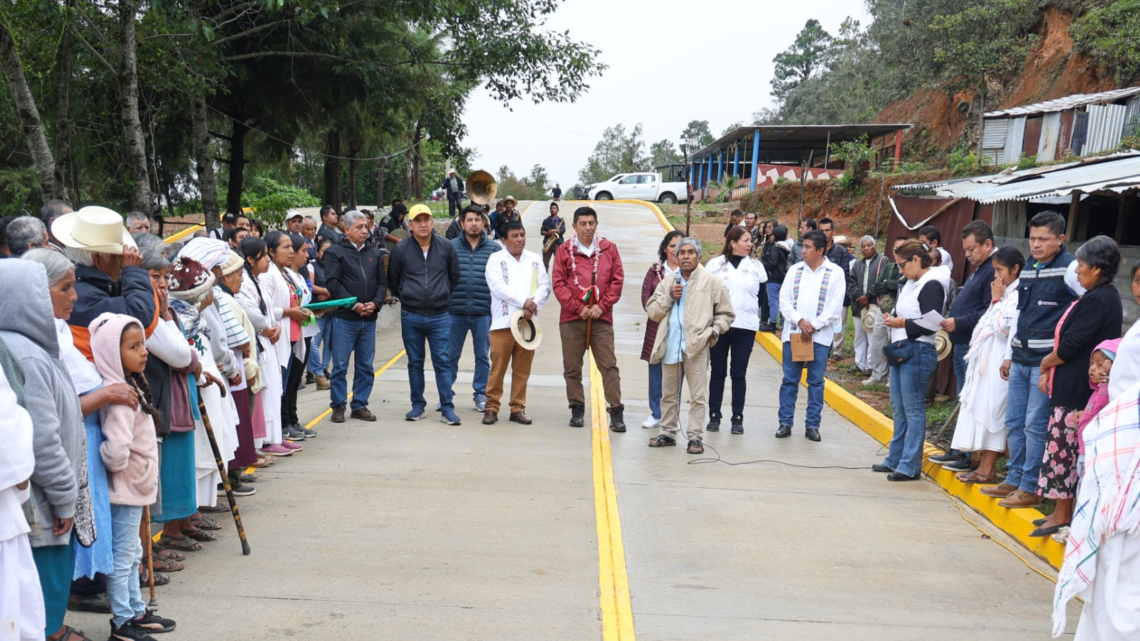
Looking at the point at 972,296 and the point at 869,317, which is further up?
the point at 972,296

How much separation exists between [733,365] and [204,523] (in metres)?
5.03

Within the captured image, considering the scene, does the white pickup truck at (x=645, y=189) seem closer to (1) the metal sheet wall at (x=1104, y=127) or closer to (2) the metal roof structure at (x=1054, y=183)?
(1) the metal sheet wall at (x=1104, y=127)

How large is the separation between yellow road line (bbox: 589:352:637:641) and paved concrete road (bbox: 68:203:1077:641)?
0.06m

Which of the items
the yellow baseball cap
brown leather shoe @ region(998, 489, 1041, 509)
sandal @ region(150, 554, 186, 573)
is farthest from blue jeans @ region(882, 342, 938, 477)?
sandal @ region(150, 554, 186, 573)

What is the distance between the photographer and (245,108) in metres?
18.8

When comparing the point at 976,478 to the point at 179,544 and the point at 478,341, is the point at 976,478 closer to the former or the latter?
the point at 478,341

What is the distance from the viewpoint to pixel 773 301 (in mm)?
13938

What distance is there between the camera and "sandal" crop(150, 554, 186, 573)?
16.2ft

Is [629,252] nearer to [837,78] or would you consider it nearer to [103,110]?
[103,110]

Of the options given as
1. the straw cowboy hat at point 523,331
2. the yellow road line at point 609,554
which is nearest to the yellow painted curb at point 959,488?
the yellow road line at point 609,554

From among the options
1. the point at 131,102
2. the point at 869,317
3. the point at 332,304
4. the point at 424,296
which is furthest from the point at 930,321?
the point at 131,102

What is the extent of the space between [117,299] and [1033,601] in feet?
16.5

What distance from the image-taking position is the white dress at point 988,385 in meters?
6.69

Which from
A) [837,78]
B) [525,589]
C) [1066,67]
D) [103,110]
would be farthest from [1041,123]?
[837,78]
